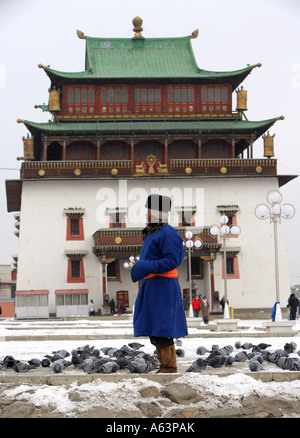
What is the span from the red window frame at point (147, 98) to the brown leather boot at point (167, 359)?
42965mm

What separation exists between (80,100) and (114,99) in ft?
7.41

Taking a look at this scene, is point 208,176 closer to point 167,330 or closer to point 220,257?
point 220,257

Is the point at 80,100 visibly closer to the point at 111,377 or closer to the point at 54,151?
the point at 54,151

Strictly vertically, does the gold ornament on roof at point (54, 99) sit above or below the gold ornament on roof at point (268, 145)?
above

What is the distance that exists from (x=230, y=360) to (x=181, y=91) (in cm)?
4291

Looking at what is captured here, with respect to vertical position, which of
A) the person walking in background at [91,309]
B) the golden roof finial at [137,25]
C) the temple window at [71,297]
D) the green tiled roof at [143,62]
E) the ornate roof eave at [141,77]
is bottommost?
the person walking in background at [91,309]

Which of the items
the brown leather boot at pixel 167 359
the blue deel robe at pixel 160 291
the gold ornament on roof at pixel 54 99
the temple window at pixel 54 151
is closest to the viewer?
the blue deel robe at pixel 160 291

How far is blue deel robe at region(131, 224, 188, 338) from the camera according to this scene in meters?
7.45

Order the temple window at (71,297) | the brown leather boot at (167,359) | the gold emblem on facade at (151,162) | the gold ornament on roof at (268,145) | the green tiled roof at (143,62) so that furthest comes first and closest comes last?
the green tiled roof at (143,62), the gold ornament on roof at (268,145), the gold emblem on facade at (151,162), the temple window at (71,297), the brown leather boot at (167,359)

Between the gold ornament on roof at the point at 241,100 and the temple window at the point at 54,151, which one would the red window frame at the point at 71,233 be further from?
the gold ornament on roof at the point at 241,100

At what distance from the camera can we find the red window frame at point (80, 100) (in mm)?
49531

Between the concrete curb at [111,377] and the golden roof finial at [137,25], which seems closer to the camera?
the concrete curb at [111,377]

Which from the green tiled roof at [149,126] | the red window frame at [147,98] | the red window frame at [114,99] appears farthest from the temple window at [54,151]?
the red window frame at [147,98]

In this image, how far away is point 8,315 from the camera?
60781 mm
